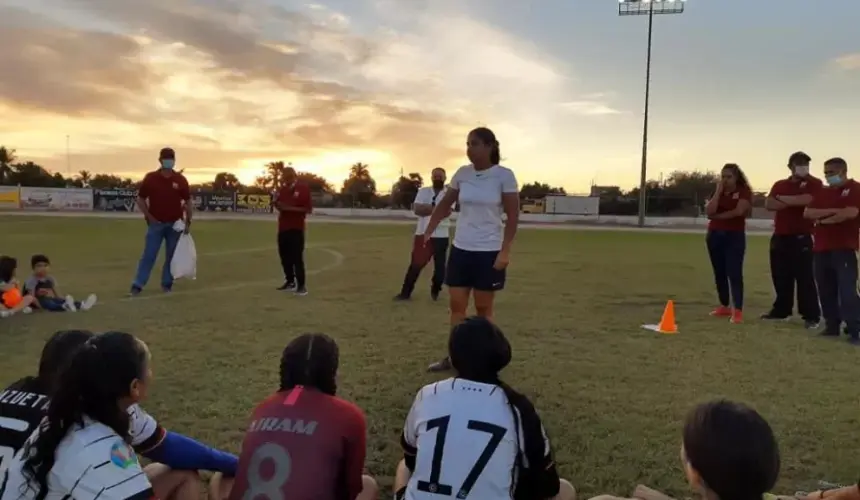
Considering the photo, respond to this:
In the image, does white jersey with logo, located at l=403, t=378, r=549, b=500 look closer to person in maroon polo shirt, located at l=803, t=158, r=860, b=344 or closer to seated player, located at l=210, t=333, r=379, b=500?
seated player, located at l=210, t=333, r=379, b=500

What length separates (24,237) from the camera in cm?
2208

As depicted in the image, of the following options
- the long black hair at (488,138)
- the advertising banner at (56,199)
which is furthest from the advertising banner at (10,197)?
the long black hair at (488,138)

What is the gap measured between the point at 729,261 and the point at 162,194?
7.81 m

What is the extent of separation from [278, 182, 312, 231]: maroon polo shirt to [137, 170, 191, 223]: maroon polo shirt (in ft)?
4.87

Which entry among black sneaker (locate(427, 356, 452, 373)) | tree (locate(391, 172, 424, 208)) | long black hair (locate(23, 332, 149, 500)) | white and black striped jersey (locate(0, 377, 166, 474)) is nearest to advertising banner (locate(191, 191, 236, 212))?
tree (locate(391, 172, 424, 208))

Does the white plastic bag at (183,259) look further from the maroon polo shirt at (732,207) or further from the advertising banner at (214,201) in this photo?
the advertising banner at (214,201)

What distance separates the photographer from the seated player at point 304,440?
8.82 ft

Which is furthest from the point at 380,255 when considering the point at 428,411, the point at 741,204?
the point at 428,411

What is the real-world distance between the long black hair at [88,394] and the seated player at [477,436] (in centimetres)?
103

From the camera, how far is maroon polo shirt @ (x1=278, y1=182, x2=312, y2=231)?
10.7 meters

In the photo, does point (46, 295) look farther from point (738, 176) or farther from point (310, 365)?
point (738, 176)

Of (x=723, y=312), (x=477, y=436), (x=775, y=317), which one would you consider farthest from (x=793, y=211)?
(x=477, y=436)

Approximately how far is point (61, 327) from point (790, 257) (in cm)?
854

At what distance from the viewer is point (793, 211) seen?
29.3 feet
